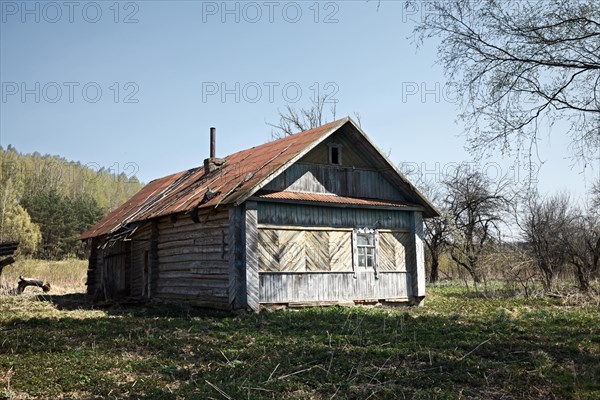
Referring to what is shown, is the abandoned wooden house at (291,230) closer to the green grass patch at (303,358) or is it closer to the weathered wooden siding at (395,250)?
the weathered wooden siding at (395,250)

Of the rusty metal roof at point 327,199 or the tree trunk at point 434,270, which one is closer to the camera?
the rusty metal roof at point 327,199

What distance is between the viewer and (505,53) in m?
10.7

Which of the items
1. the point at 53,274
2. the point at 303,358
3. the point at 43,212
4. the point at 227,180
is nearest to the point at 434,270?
the point at 227,180

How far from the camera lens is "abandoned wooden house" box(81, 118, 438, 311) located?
1634cm

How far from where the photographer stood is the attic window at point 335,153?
741 inches

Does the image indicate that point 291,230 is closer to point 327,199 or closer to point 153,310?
point 327,199

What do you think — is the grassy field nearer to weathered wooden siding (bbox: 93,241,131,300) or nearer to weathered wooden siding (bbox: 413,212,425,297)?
weathered wooden siding (bbox: 413,212,425,297)

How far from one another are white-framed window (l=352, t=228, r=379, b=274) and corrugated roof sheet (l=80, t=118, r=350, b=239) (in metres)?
3.54

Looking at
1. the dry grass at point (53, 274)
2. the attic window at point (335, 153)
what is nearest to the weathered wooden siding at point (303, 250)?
the attic window at point (335, 153)

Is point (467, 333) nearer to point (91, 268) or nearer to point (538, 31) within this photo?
point (538, 31)

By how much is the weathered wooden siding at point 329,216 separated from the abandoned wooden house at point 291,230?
0.03 meters

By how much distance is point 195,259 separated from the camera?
18.1m

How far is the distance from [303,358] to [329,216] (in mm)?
9607

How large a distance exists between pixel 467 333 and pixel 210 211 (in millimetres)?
8605
